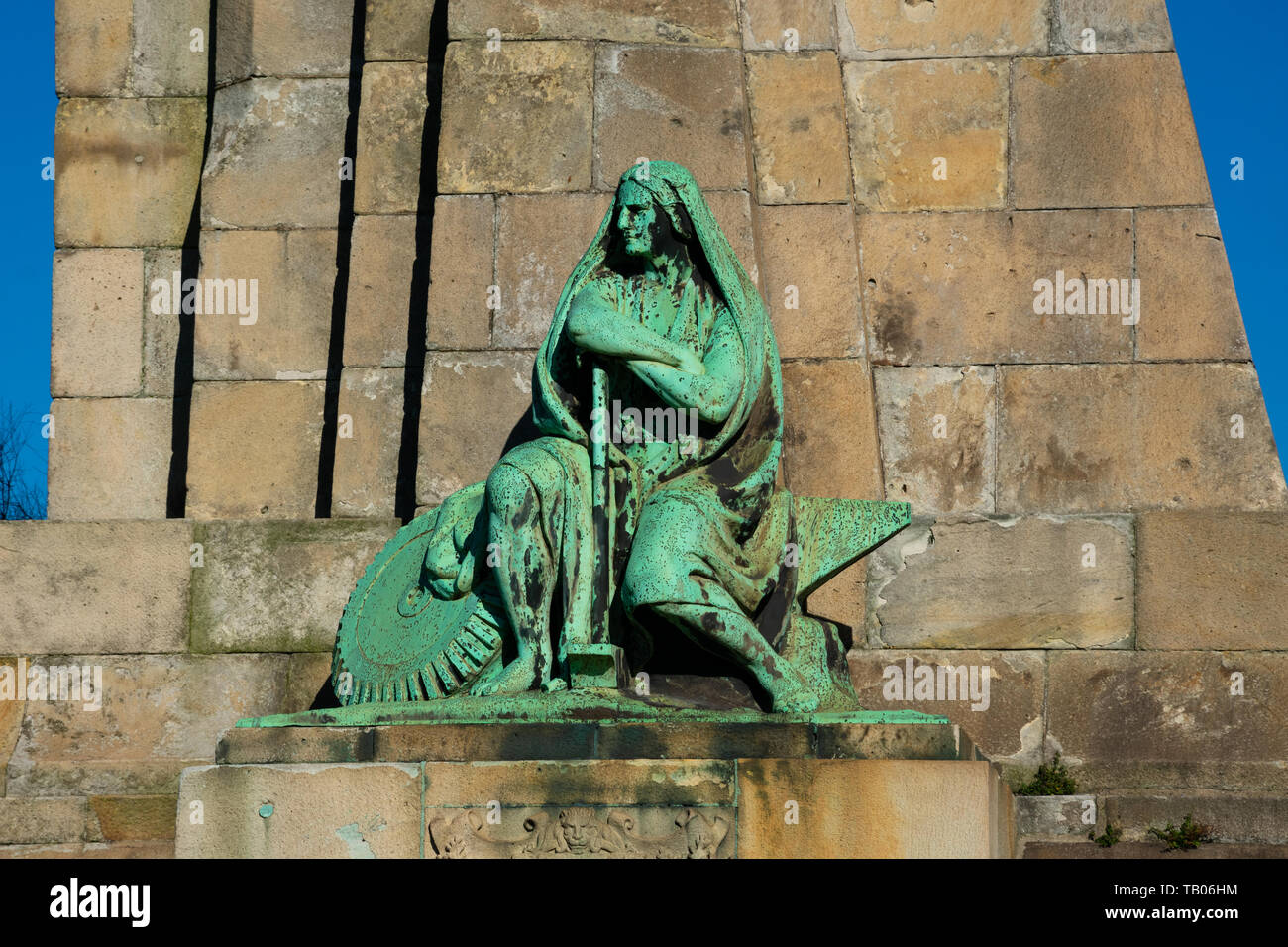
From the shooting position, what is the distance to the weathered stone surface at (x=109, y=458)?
12.2 metres

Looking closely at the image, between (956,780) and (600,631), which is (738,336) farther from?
(956,780)

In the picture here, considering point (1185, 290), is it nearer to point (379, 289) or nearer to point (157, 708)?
point (379, 289)

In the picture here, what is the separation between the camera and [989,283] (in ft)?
38.3

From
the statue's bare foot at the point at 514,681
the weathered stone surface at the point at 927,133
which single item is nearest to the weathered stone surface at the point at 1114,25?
the weathered stone surface at the point at 927,133

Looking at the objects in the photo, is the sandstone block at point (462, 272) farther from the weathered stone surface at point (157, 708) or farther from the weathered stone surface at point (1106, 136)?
the weathered stone surface at point (1106, 136)

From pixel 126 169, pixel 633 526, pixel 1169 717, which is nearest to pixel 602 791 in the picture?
pixel 633 526

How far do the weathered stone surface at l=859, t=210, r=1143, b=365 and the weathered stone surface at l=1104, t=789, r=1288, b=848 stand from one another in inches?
99.5

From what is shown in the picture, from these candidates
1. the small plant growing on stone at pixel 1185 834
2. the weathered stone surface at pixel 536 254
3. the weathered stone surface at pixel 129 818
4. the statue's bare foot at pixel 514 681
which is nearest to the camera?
the statue's bare foot at pixel 514 681

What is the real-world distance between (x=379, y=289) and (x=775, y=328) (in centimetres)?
216

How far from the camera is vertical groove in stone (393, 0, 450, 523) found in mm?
11422

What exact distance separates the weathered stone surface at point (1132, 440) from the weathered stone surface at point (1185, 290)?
3.6 inches

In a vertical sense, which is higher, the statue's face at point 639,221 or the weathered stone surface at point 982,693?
the statue's face at point 639,221

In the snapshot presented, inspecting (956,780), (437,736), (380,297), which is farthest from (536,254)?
(956,780)

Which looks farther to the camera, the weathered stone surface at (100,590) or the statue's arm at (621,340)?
the weathered stone surface at (100,590)
